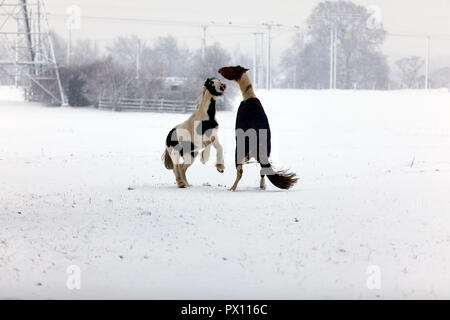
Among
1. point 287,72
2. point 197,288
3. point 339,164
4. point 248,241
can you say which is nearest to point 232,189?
point 248,241

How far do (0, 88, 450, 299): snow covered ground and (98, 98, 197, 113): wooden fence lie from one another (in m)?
26.6

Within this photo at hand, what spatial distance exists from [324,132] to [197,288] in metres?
25.3

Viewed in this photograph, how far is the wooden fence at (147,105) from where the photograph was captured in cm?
4659

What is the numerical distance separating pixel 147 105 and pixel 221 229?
39.4 metres

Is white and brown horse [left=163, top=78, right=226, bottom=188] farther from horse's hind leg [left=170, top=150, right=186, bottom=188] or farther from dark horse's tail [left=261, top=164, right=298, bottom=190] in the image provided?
dark horse's tail [left=261, top=164, right=298, bottom=190]

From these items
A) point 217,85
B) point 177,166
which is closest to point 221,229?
point 217,85

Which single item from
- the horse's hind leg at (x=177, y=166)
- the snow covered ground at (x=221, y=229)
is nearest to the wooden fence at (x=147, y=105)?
the snow covered ground at (x=221, y=229)

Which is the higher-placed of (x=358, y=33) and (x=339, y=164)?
(x=358, y=33)

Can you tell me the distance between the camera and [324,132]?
102ft

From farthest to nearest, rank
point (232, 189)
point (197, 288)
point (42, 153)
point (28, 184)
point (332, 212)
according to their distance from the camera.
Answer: point (42, 153) → point (28, 184) → point (232, 189) → point (332, 212) → point (197, 288)

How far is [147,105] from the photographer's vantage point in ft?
155

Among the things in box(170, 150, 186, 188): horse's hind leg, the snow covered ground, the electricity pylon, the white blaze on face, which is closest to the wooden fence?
the electricity pylon

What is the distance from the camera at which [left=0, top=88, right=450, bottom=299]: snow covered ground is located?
660 centimetres
